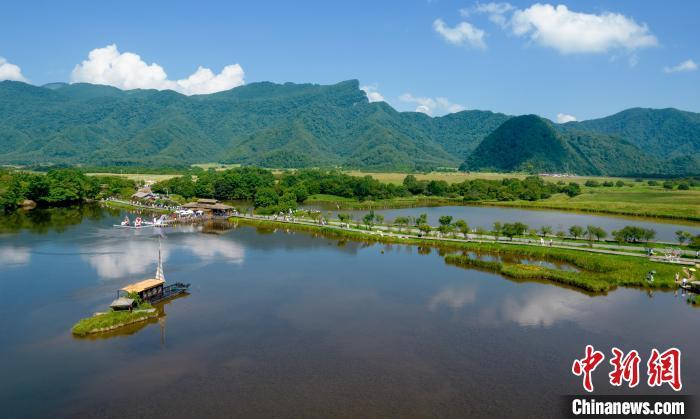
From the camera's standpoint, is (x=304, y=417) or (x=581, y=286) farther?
(x=581, y=286)

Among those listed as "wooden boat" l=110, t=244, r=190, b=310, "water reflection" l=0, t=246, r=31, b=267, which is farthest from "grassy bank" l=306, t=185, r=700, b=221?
"wooden boat" l=110, t=244, r=190, b=310

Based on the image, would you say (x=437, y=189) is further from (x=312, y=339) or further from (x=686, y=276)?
(x=312, y=339)

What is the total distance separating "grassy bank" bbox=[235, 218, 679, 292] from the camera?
113 feet

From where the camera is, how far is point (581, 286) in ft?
112

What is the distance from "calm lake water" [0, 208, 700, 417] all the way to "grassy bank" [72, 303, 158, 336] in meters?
0.74

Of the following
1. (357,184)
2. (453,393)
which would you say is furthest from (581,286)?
(357,184)

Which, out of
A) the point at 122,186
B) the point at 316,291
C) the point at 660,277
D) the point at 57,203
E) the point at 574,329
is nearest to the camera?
the point at 574,329

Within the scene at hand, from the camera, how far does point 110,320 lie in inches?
1001

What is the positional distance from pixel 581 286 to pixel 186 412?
95.0 ft

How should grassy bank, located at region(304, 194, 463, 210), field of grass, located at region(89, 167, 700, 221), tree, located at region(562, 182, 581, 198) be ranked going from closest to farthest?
field of grass, located at region(89, 167, 700, 221) → grassy bank, located at region(304, 194, 463, 210) → tree, located at region(562, 182, 581, 198)

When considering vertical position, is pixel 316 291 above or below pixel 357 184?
below

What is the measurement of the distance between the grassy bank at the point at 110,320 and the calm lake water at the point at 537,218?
141 feet

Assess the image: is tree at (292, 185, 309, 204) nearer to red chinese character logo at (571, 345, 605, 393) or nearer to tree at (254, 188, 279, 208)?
tree at (254, 188, 279, 208)

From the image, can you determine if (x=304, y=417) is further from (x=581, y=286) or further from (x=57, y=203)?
(x=57, y=203)
